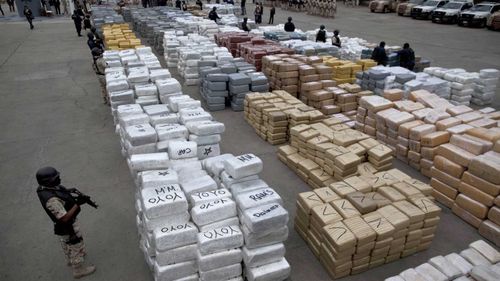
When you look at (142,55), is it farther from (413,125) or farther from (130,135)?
(413,125)

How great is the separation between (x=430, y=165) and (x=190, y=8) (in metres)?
29.6

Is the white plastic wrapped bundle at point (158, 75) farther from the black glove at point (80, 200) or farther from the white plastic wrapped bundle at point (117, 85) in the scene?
the black glove at point (80, 200)

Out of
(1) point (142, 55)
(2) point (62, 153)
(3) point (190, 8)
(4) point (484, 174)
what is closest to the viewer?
(4) point (484, 174)

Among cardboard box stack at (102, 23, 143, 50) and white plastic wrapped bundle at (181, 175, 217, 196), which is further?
cardboard box stack at (102, 23, 143, 50)

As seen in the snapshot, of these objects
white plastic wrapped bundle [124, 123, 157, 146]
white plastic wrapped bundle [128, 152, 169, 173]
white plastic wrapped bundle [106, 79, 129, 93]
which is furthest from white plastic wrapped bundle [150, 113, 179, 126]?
white plastic wrapped bundle [106, 79, 129, 93]

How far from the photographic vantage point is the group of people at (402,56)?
45.5 feet

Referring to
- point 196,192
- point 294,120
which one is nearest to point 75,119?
point 294,120

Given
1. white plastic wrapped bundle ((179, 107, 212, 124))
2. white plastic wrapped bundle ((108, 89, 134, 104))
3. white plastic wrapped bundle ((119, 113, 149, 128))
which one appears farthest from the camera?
white plastic wrapped bundle ((108, 89, 134, 104))

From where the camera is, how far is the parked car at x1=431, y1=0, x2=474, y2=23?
30844mm

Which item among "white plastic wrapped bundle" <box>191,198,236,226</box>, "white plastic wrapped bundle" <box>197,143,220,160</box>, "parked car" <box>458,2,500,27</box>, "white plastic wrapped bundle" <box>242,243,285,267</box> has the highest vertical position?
"parked car" <box>458,2,500,27</box>

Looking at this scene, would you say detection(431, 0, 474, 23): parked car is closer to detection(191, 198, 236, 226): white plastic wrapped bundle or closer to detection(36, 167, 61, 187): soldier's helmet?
detection(191, 198, 236, 226): white plastic wrapped bundle

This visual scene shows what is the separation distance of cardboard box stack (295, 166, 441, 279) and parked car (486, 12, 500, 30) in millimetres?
27824

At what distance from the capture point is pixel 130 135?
714 centimetres

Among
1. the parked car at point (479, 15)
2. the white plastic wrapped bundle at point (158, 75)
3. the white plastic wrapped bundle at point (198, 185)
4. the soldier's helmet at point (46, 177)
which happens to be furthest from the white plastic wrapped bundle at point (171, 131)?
the parked car at point (479, 15)
